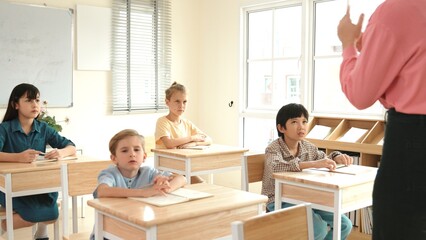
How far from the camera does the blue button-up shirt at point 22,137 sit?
3.55 meters

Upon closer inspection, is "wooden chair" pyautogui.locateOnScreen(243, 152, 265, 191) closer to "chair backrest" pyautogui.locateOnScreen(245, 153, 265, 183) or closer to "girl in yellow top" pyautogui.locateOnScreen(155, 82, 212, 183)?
"chair backrest" pyautogui.locateOnScreen(245, 153, 265, 183)

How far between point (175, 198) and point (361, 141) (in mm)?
2371

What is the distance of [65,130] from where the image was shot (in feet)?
17.2

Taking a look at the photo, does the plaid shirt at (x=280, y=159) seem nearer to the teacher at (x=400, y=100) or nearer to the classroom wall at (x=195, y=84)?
the teacher at (x=400, y=100)

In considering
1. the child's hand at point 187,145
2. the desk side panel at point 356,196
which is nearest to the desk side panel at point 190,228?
the desk side panel at point 356,196

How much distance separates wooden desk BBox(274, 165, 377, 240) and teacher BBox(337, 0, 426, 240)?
1.41m

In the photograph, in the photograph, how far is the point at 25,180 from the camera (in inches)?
121

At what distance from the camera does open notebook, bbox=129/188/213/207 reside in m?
2.09

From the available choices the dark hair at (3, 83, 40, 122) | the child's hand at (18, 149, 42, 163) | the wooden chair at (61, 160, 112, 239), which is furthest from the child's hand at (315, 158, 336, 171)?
the dark hair at (3, 83, 40, 122)

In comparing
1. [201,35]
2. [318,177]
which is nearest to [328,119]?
[318,177]

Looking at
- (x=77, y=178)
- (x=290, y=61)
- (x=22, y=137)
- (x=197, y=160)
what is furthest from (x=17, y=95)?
(x=290, y=61)

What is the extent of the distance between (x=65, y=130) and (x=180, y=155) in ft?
6.43

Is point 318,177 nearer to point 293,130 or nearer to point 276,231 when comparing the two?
point 293,130

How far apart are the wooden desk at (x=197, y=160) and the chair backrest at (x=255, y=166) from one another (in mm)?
660
